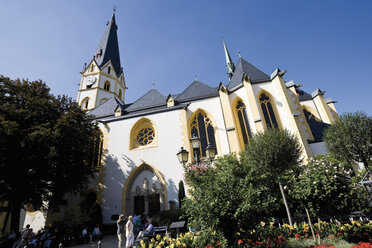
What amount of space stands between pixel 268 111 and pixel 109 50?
27212 millimetres

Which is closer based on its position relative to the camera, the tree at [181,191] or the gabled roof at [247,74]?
the tree at [181,191]

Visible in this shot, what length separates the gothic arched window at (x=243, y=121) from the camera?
52.1ft

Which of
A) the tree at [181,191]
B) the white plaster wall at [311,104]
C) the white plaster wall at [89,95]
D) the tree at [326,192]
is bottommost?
the tree at [326,192]

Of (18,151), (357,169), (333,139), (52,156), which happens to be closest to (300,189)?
(333,139)

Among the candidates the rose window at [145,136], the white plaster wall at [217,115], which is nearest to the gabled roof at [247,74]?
the white plaster wall at [217,115]

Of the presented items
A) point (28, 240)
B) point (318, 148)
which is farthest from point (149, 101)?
point (318, 148)

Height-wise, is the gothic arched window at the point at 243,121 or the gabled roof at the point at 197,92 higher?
the gabled roof at the point at 197,92

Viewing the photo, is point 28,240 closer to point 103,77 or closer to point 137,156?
point 137,156

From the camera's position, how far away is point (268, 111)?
16094 mm

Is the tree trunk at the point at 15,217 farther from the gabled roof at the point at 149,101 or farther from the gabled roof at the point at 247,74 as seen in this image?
the gabled roof at the point at 247,74

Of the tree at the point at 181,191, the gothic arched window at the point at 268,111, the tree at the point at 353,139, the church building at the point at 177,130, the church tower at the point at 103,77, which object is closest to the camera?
the tree at the point at 353,139

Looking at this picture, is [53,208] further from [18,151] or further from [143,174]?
[143,174]

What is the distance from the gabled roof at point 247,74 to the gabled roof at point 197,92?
1.94 meters

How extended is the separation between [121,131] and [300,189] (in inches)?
602
